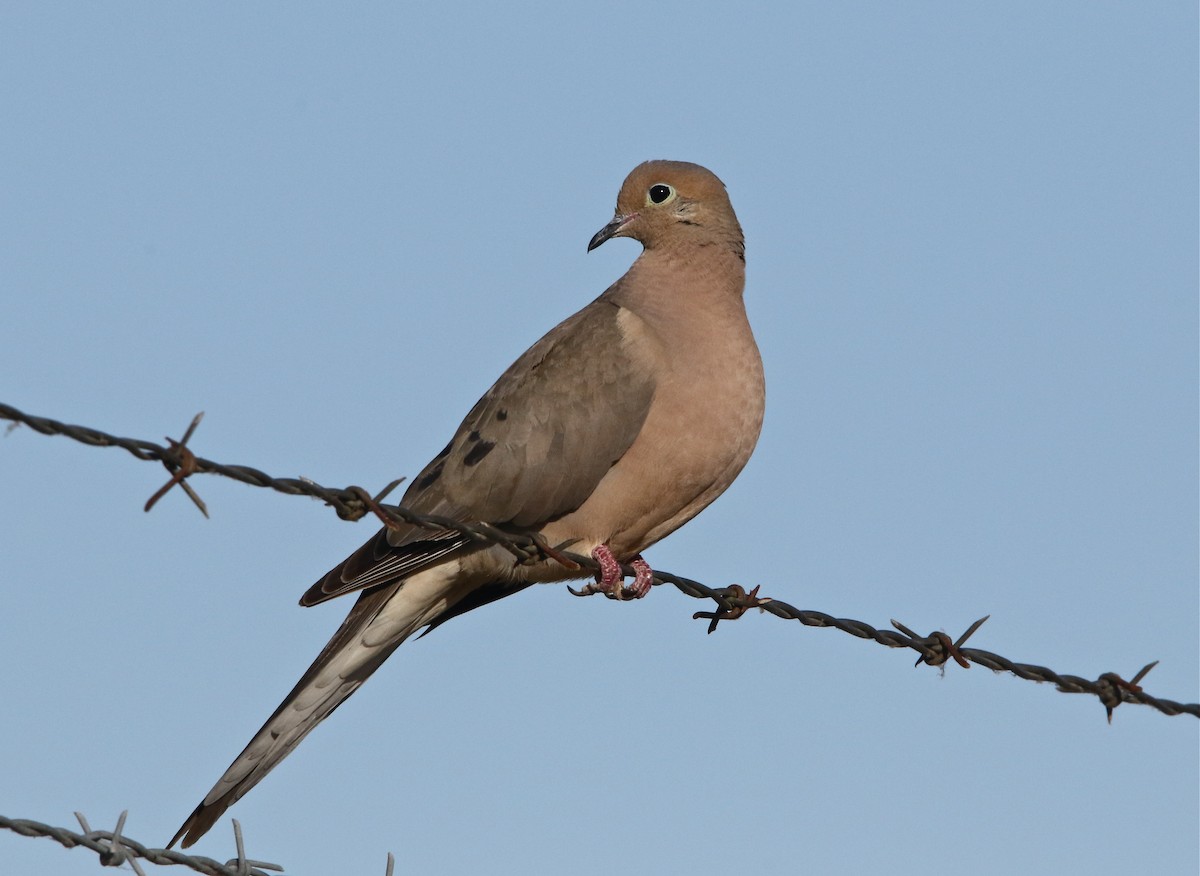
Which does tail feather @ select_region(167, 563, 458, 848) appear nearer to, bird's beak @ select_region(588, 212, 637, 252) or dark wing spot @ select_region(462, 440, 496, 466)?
dark wing spot @ select_region(462, 440, 496, 466)

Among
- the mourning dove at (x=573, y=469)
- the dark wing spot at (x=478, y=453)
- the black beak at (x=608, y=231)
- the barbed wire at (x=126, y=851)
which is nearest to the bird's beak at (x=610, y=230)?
the black beak at (x=608, y=231)

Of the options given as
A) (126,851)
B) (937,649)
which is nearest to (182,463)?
(126,851)

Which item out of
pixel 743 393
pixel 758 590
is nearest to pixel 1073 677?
pixel 758 590

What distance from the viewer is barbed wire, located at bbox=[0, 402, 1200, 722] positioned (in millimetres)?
2760

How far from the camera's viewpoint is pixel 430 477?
5.38 metres

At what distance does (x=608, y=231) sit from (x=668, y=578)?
2325 millimetres

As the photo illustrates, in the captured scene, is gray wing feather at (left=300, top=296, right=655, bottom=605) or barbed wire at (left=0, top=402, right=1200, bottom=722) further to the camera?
gray wing feather at (left=300, top=296, right=655, bottom=605)

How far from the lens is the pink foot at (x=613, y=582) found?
505 cm

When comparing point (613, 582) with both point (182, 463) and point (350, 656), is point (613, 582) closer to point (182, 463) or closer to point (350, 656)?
point (350, 656)

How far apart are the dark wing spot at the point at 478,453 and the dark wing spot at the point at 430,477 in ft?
0.42

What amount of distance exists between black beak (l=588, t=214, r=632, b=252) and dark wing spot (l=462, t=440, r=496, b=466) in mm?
1209

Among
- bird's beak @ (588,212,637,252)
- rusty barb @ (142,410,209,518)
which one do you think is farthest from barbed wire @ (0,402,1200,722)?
bird's beak @ (588,212,637,252)

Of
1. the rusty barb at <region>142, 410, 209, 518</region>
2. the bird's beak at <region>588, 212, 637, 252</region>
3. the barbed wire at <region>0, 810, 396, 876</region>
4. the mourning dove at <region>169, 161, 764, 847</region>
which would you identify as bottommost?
the barbed wire at <region>0, 810, 396, 876</region>

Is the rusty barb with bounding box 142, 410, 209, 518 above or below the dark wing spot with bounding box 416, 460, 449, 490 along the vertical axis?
below
